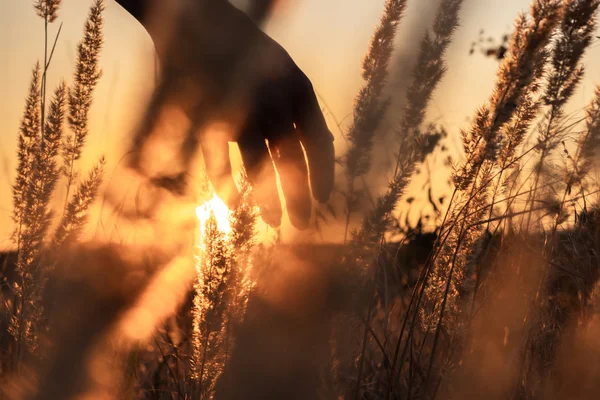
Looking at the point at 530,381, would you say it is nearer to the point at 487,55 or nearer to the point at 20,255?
the point at 487,55

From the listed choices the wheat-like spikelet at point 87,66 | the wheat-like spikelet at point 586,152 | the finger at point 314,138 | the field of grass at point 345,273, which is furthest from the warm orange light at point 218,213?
the wheat-like spikelet at point 586,152

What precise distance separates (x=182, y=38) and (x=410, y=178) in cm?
73

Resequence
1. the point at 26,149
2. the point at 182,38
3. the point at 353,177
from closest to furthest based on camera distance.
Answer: the point at 353,177 < the point at 182,38 < the point at 26,149

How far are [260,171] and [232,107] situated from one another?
282 mm

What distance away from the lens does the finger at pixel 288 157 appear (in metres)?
1.49

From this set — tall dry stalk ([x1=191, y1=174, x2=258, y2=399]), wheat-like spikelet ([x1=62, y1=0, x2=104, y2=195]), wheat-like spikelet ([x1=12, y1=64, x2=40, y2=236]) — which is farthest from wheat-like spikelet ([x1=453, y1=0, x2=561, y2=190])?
wheat-like spikelet ([x1=12, y1=64, x2=40, y2=236])

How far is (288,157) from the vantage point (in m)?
1.50

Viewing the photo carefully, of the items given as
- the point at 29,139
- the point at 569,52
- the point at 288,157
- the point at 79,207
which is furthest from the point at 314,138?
the point at 29,139

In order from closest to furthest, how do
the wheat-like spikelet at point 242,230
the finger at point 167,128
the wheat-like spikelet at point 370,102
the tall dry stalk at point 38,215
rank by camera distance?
the wheat-like spikelet at point 242,230 < the wheat-like spikelet at point 370,102 < the finger at point 167,128 < the tall dry stalk at point 38,215

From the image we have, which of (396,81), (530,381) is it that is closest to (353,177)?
(396,81)

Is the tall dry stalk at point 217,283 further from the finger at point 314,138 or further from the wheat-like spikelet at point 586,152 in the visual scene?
the wheat-like spikelet at point 586,152

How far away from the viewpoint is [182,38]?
5.26 feet

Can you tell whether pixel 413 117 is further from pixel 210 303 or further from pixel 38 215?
pixel 38 215

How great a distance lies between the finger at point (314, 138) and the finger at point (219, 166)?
0.22m
